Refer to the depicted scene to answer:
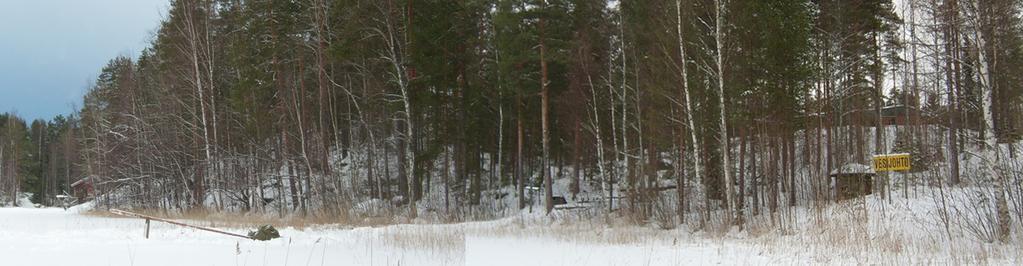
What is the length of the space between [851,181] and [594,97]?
8379mm

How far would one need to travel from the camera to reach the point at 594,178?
106ft

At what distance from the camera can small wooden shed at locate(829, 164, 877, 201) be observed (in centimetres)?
1496

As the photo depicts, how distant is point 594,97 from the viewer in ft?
74.9

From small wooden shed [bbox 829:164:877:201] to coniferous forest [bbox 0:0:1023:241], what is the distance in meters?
0.36

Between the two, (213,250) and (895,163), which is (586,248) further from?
(895,163)

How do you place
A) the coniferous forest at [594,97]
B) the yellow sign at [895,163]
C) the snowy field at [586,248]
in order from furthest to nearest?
the coniferous forest at [594,97]
the yellow sign at [895,163]
the snowy field at [586,248]

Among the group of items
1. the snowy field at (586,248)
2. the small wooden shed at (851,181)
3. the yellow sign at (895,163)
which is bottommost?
the snowy field at (586,248)

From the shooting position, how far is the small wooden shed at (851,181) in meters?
15.0

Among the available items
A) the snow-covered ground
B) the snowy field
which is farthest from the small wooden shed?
the snow-covered ground

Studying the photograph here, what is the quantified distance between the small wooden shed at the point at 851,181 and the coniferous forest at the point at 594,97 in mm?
363

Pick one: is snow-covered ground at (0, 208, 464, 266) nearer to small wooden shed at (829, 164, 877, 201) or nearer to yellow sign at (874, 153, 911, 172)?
yellow sign at (874, 153, 911, 172)

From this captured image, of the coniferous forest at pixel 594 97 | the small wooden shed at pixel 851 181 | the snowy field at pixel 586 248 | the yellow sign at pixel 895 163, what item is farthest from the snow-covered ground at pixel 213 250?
the small wooden shed at pixel 851 181

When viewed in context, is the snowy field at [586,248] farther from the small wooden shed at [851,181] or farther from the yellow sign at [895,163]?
the small wooden shed at [851,181]

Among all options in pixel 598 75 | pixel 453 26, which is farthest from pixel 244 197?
pixel 598 75
